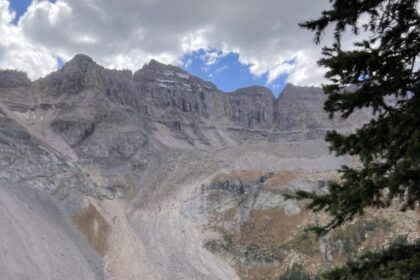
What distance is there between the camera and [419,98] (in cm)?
722

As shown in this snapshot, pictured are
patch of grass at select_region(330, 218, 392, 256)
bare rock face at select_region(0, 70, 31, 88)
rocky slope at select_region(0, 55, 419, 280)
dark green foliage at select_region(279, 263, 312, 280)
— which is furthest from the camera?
bare rock face at select_region(0, 70, 31, 88)

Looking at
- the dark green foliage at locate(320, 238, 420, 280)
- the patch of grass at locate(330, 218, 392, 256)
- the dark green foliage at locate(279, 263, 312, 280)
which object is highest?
the dark green foliage at locate(320, 238, 420, 280)

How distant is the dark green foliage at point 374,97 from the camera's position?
7438 millimetres

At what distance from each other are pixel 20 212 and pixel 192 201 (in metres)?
50.0

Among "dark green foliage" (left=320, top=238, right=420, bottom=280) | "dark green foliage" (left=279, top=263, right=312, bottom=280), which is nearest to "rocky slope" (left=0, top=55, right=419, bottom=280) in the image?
"dark green foliage" (left=279, top=263, right=312, bottom=280)

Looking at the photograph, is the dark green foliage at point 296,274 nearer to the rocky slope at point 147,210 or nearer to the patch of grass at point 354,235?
the rocky slope at point 147,210

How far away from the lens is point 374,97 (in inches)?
302

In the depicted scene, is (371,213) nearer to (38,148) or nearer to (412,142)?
(38,148)

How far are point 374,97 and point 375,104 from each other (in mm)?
125

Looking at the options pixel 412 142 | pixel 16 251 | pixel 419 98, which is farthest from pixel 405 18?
pixel 16 251

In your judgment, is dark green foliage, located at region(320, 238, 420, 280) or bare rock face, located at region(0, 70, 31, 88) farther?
bare rock face, located at region(0, 70, 31, 88)

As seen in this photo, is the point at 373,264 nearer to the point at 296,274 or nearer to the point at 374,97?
the point at 374,97

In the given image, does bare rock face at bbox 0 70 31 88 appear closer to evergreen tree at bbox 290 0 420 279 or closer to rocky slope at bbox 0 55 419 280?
rocky slope at bbox 0 55 419 280

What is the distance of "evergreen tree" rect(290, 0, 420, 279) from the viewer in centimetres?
744
